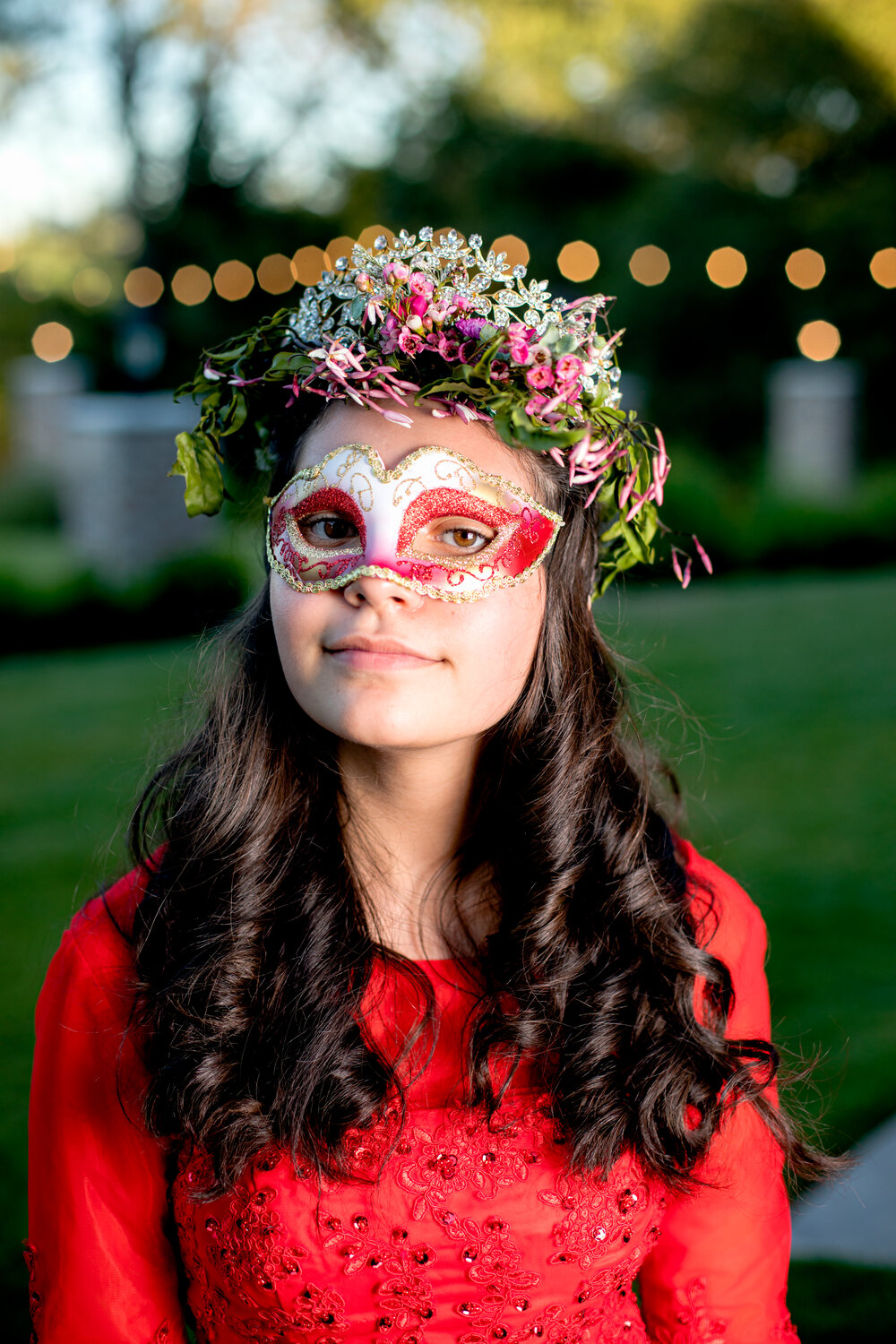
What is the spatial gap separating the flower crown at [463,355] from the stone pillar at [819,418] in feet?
42.7

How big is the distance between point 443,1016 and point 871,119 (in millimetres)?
15977

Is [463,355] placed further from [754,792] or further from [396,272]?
[754,792]

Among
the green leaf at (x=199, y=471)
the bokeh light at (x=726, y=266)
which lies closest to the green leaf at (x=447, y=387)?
the green leaf at (x=199, y=471)

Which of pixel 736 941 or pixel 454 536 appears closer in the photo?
pixel 454 536

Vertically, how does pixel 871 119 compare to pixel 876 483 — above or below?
above

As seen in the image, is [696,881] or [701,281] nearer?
[696,881]

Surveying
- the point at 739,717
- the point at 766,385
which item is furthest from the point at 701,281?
the point at 739,717

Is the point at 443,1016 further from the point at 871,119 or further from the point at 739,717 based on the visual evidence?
the point at 871,119

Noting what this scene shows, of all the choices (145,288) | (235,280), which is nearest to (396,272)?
(235,280)

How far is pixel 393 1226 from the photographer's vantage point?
1570 mm

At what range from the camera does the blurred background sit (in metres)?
5.06

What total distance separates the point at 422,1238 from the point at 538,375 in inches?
45.7

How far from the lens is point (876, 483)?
12.2 metres

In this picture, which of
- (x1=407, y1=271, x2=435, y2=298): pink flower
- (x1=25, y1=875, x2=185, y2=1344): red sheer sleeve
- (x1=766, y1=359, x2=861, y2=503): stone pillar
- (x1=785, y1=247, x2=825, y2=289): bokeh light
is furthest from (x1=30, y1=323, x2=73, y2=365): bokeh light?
(x1=25, y1=875, x2=185, y2=1344): red sheer sleeve
